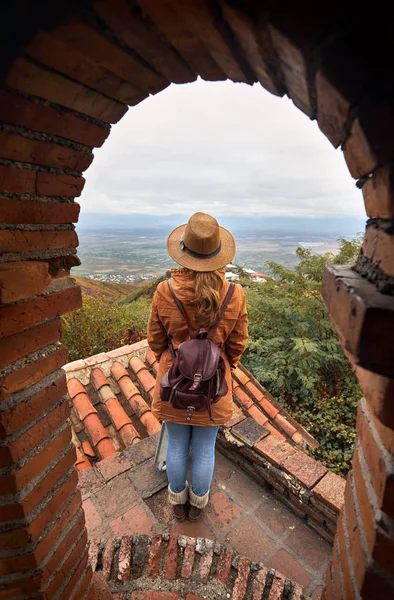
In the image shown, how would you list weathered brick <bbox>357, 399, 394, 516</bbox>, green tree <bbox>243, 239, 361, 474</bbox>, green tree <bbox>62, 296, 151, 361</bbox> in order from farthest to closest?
1. green tree <bbox>62, 296, 151, 361</bbox>
2. green tree <bbox>243, 239, 361, 474</bbox>
3. weathered brick <bbox>357, 399, 394, 516</bbox>

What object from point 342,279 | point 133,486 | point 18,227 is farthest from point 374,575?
point 133,486

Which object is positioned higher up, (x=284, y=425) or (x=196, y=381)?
(x=196, y=381)

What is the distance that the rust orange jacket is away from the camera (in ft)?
6.53

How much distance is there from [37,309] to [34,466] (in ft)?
1.95

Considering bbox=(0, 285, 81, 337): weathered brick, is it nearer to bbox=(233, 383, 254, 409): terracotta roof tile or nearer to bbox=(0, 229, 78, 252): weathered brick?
bbox=(0, 229, 78, 252): weathered brick

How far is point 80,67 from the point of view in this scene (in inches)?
32.5

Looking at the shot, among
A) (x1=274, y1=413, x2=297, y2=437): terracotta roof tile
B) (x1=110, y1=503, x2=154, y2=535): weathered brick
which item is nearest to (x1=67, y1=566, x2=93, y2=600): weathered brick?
(x1=110, y1=503, x2=154, y2=535): weathered brick

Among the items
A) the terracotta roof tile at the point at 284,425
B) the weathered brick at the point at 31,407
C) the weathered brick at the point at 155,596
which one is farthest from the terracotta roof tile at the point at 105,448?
the terracotta roof tile at the point at 284,425

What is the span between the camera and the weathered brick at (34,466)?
1112 millimetres

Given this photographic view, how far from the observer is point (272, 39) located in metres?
0.61

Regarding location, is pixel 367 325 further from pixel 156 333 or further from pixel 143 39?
pixel 156 333

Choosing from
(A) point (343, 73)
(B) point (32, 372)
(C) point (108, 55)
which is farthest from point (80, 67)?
(B) point (32, 372)

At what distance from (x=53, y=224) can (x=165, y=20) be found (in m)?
0.72

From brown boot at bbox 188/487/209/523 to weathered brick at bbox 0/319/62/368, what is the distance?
1.68 metres
